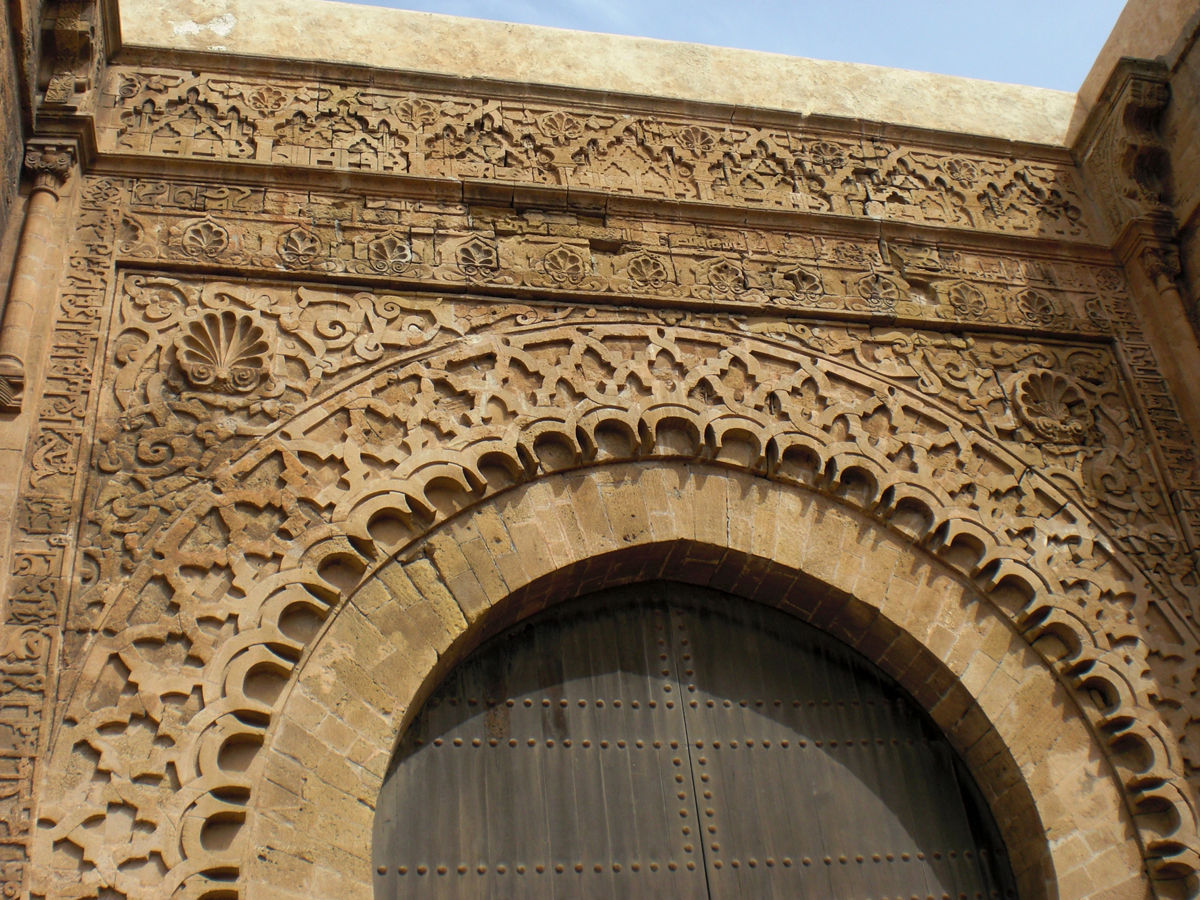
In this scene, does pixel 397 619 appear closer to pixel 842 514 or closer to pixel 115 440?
pixel 115 440

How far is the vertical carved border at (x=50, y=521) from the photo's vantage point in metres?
2.96

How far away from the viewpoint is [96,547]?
3420 mm

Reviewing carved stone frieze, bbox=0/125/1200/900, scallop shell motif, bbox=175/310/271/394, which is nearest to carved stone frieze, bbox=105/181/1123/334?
carved stone frieze, bbox=0/125/1200/900

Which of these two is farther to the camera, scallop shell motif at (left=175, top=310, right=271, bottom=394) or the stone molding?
scallop shell motif at (left=175, top=310, right=271, bottom=394)

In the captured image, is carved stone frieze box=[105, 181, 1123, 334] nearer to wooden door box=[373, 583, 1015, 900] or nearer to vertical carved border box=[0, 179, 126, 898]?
vertical carved border box=[0, 179, 126, 898]

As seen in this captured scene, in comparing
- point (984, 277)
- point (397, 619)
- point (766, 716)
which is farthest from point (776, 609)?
point (984, 277)

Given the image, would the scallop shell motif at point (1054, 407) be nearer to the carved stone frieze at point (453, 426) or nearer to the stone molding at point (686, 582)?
the carved stone frieze at point (453, 426)

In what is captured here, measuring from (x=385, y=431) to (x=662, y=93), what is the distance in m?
2.39

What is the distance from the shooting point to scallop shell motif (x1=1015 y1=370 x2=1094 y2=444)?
4.49 m

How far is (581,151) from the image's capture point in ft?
15.7

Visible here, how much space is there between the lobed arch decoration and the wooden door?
34 centimetres

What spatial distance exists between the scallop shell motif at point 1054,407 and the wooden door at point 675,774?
50.9 inches

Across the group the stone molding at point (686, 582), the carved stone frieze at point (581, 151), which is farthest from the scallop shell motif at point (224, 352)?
the stone molding at point (686, 582)

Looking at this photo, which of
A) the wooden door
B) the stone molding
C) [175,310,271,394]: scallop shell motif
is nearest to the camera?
the stone molding
